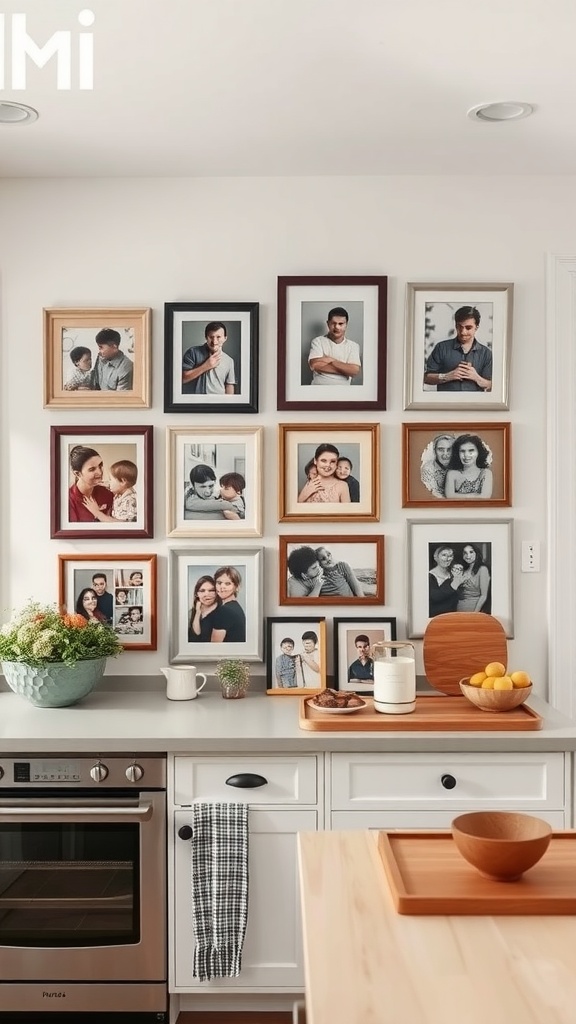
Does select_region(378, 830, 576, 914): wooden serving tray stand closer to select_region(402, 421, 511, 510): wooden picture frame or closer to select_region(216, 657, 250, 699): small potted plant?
select_region(216, 657, 250, 699): small potted plant

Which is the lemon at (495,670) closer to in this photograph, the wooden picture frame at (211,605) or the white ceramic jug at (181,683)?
the wooden picture frame at (211,605)

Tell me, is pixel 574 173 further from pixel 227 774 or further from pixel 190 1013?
pixel 190 1013

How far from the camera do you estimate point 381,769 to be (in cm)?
262

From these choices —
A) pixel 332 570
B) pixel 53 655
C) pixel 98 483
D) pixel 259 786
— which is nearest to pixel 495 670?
pixel 332 570

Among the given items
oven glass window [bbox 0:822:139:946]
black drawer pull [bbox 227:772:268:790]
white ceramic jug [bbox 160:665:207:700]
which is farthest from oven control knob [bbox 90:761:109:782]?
white ceramic jug [bbox 160:665:207:700]

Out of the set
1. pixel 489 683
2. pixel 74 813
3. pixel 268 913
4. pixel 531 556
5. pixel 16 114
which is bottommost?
pixel 268 913

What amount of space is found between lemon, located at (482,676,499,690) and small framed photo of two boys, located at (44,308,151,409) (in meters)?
1.44

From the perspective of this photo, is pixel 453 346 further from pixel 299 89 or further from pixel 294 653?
pixel 294 653

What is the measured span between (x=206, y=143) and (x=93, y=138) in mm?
343

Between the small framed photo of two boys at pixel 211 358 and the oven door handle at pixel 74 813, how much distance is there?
4.33 feet

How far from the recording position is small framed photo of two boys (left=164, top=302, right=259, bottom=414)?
316cm

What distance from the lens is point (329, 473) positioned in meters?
3.18

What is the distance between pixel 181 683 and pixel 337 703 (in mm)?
565

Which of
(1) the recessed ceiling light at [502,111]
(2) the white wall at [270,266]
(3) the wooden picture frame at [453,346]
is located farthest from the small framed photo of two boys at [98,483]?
(1) the recessed ceiling light at [502,111]
